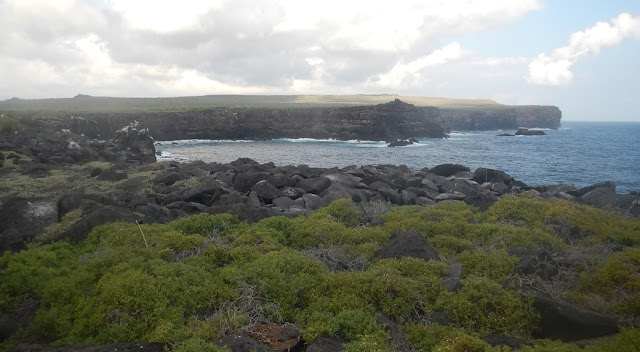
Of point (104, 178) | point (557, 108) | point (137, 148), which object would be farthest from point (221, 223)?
point (557, 108)

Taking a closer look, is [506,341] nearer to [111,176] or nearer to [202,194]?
[202,194]

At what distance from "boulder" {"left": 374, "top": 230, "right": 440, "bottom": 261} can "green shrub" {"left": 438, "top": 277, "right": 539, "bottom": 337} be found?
199 cm

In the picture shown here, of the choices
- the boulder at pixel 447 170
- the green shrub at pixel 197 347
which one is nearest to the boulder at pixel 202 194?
the green shrub at pixel 197 347

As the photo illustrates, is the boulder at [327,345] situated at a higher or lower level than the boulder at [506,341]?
higher

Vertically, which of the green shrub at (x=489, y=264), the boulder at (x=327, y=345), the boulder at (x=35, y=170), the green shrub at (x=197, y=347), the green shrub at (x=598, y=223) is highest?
the green shrub at (x=598, y=223)

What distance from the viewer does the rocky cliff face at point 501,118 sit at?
134375mm

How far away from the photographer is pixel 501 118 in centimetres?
13812

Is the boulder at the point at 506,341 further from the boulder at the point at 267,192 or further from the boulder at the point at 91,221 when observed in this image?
the boulder at the point at 267,192

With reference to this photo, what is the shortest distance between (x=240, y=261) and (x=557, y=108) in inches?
6734

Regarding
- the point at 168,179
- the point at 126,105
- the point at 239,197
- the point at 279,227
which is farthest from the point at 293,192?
the point at 126,105

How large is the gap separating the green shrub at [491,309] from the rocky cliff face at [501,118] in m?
122

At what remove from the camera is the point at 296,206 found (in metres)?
18.5

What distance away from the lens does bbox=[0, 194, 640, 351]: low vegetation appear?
7.57 meters

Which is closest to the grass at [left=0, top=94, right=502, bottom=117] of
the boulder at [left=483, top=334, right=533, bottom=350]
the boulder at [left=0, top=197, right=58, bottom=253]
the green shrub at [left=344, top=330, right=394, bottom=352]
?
the boulder at [left=0, top=197, right=58, bottom=253]
